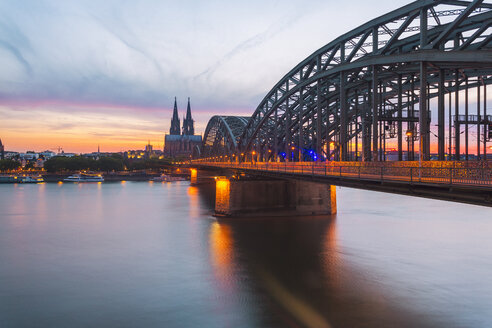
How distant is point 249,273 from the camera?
97.1 ft

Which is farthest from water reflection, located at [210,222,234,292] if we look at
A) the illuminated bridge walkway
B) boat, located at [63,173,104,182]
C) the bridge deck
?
boat, located at [63,173,104,182]

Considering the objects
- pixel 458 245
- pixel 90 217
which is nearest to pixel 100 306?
pixel 458 245

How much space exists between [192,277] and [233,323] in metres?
8.43

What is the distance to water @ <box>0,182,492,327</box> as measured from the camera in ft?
71.3

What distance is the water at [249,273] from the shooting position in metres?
21.7

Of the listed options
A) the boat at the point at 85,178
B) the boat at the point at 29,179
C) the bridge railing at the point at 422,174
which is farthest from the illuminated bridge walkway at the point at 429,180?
the boat at the point at 85,178

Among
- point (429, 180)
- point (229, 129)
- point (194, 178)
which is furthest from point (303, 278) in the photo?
point (194, 178)

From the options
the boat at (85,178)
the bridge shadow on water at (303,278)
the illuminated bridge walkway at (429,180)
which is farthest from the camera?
the boat at (85,178)

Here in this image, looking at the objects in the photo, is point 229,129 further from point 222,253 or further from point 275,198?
point 222,253

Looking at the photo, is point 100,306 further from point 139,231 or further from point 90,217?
point 90,217

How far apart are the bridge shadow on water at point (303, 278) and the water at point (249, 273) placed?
3.4 inches

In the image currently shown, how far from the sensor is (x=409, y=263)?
3152 centimetres

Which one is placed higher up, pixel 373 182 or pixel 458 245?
pixel 373 182

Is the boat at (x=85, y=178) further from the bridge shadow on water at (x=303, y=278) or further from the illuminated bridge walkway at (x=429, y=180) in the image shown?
the illuminated bridge walkway at (x=429, y=180)
